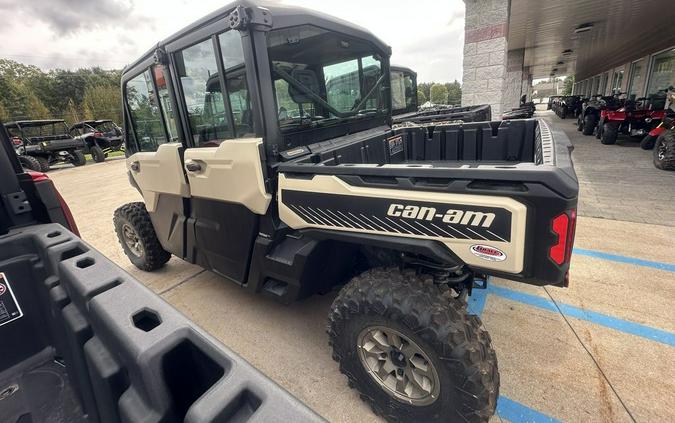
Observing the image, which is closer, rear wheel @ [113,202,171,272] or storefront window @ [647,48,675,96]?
rear wheel @ [113,202,171,272]

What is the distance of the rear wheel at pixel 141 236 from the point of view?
3.69 meters

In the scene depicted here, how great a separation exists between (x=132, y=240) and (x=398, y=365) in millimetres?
3640

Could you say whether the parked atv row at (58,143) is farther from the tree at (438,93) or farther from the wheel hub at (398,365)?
the tree at (438,93)

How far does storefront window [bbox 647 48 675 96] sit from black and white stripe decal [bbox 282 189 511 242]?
16219mm

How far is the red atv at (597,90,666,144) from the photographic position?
9328 mm

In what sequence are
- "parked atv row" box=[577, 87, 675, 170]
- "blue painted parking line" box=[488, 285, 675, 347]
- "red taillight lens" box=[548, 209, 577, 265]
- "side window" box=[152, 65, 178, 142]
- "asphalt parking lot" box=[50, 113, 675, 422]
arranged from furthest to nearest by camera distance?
1. "parked atv row" box=[577, 87, 675, 170]
2. "side window" box=[152, 65, 178, 142]
3. "blue painted parking line" box=[488, 285, 675, 347]
4. "asphalt parking lot" box=[50, 113, 675, 422]
5. "red taillight lens" box=[548, 209, 577, 265]

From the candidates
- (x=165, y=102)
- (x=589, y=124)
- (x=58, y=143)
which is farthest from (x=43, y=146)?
(x=589, y=124)

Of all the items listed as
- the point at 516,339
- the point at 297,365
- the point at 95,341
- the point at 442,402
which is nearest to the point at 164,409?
the point at 95,341

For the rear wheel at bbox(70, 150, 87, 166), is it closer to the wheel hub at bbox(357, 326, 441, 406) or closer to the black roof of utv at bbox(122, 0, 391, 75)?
the black roof of utv at bbox(122, 0, 391, 75)

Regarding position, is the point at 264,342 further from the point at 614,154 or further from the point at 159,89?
the point at 614,154

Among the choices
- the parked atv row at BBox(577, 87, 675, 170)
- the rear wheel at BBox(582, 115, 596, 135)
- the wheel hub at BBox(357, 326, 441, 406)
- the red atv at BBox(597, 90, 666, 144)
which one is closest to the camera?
the wheel hub at BBox(357, 326, 441, 406)

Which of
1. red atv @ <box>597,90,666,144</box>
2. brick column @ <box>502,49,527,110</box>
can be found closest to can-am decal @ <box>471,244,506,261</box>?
red atv @ <box>597,90,666,144</box>

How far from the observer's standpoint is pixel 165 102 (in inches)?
107

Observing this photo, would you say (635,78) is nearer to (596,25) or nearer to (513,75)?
(513,75)
